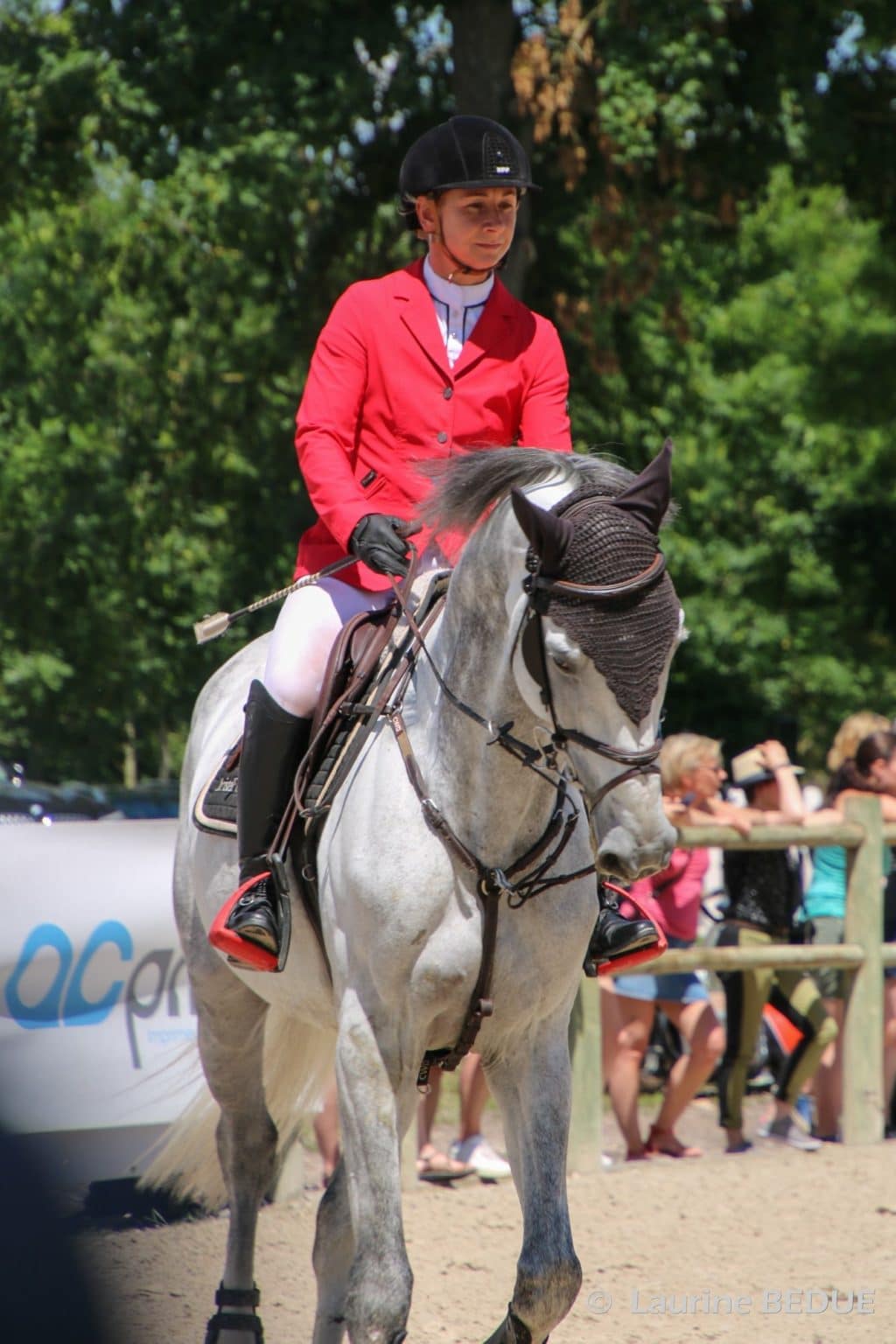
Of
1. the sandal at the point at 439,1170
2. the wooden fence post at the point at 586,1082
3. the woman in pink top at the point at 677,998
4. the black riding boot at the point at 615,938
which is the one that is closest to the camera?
the black riding boot at the point at 615,938

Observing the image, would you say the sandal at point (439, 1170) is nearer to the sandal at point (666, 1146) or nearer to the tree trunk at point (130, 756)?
the sandal at point (666, 1146)

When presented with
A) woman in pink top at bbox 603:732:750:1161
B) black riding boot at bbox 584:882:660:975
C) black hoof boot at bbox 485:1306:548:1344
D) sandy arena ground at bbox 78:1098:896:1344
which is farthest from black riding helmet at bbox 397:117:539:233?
woman in pink top at bbox 603:732:750:1161

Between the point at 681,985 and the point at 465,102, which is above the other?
the point at 465,102

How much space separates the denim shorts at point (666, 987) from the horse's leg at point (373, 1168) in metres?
4.20

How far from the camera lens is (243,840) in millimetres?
4555

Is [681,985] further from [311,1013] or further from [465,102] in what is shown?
[465,102]

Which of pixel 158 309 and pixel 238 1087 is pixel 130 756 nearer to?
pixel 158 309

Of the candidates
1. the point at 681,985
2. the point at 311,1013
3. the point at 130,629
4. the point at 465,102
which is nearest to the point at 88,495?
the point at 130,629

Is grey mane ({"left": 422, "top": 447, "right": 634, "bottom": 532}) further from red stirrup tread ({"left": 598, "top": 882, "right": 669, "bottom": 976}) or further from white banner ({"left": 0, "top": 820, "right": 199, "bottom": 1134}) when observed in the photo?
white banner ({"left": 0, "top": 820, "right": 199, "bottom": 1134})

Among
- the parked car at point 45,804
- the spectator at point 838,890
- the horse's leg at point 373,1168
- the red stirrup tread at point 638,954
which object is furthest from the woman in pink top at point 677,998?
the horse's leg at point 373,1168

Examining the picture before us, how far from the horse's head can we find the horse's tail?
73.8 inches

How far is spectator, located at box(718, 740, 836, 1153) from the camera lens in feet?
28.1

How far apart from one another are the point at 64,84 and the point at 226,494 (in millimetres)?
6357

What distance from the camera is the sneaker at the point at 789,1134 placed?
28.4 ft
